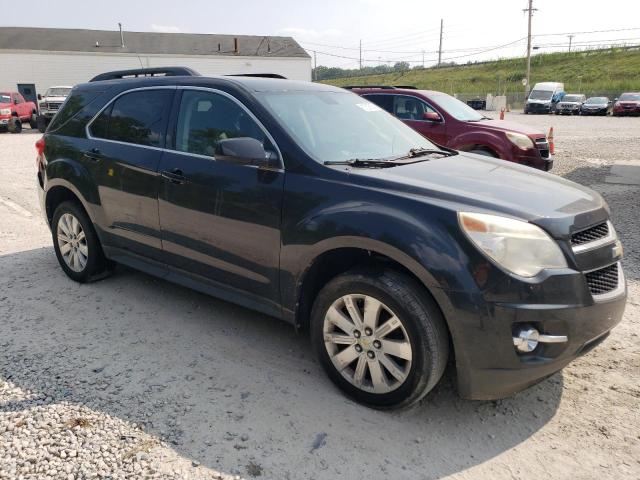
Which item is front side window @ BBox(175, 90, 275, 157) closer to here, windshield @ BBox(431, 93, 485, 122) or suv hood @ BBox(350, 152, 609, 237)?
suv hood @ BBox(350, 152, 609, 237)

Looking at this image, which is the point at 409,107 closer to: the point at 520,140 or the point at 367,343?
the point at 520,140

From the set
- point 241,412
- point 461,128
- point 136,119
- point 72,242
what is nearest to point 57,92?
point 461,128

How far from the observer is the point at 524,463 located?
2645 millimetres

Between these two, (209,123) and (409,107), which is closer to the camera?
(209,123)

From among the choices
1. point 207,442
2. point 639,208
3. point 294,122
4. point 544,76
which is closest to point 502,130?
point 639,208

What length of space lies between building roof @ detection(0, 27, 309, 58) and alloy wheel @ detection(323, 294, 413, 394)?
162ft

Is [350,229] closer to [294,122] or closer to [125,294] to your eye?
[294,122]

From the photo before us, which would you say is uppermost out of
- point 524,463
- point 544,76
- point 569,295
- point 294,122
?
point 544,76

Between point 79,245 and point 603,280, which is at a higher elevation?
point 603,280

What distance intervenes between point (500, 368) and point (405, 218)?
2.90 feet

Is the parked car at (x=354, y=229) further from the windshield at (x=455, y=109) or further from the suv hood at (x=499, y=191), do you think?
the windshield at (x=455, y=109)

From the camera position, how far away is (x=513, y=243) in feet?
8.58

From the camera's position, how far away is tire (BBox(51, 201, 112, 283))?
4.78 meters

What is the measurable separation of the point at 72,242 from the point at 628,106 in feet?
127
